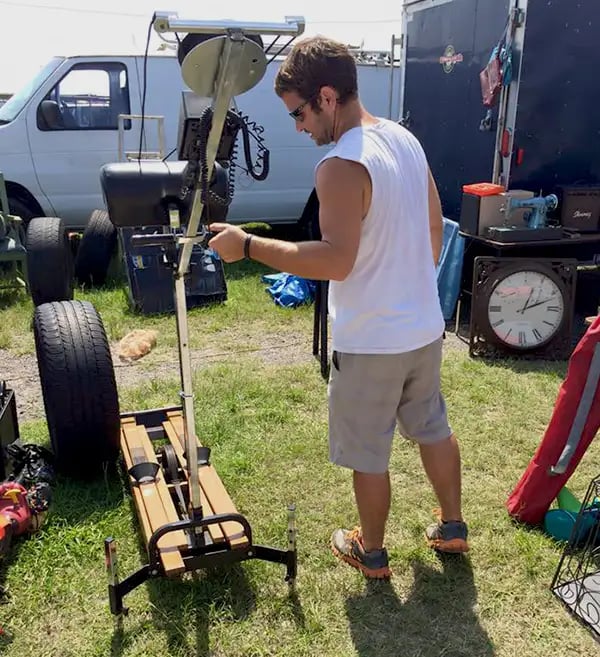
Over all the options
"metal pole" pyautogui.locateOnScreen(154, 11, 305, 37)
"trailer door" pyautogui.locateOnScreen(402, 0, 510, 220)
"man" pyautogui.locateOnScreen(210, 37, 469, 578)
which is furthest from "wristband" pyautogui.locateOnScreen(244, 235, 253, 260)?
"trailer door" pyautogui.locateOnScreen(402, 0, 510, 220)

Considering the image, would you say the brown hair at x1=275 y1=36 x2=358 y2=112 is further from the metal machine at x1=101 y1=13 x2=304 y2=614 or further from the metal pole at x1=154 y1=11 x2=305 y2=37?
the metal pole at x1=154 y1=11 x2=305 y2=37

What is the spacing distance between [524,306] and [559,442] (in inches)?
87.3

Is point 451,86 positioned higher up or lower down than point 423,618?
higher up

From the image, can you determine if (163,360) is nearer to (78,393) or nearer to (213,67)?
(78,393)

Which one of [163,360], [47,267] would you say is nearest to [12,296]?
[47,267]

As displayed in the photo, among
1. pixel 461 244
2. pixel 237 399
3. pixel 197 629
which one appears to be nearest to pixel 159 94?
pixel 461 244

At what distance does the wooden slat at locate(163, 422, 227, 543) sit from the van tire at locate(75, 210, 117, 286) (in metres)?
3.44

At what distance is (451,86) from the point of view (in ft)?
18.2

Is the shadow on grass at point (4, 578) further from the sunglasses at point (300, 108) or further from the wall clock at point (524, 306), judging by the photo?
the wall clock at point (524, 306)

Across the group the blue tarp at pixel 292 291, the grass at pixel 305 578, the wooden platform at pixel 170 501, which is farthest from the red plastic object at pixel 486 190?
the wooden platform at pixel 170 501

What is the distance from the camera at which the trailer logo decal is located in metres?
5.38

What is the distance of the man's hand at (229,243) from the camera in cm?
184

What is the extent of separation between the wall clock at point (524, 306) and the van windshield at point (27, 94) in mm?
4900

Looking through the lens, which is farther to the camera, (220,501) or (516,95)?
(516,95)
